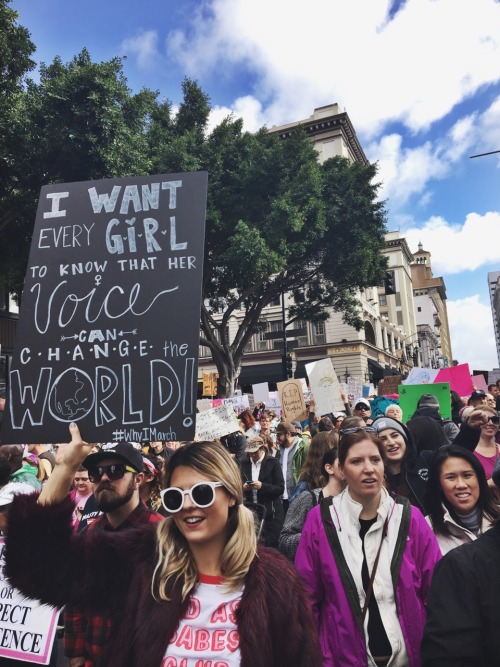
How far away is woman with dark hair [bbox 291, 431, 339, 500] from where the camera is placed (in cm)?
405

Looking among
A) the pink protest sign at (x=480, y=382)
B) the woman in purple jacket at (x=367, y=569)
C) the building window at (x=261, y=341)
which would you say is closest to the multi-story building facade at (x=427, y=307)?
the building window at (x=261, y=341)

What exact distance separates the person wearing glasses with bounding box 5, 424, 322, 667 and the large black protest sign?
0.53m

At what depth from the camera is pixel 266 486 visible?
6047 mm

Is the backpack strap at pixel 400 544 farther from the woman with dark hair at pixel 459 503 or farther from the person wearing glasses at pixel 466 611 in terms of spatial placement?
the person wearing glasses at pixel 466 611

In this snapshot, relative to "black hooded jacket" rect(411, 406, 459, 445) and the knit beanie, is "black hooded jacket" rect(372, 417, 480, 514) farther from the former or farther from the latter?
"black hooded jacket" rect(411, 406, 459, 445)

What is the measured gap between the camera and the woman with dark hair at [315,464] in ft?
13.3

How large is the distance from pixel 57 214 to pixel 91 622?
2.10 m

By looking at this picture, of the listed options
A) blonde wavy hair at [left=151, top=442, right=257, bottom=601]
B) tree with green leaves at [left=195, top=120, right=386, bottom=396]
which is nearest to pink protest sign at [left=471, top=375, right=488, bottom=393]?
tree with green leaves at [left=195, top=120, right=386, bottom=396]

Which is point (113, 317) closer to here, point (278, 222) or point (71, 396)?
point (71, 396)

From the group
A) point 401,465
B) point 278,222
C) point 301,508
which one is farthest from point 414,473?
point 278,222

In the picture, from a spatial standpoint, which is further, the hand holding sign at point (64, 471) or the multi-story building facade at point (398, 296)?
the multi-story building facade at point (398, 296)

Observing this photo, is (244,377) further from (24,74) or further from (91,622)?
(91,622)

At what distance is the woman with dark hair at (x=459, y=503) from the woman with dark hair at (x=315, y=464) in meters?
1.19

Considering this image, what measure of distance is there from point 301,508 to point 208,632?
70.4 inches
